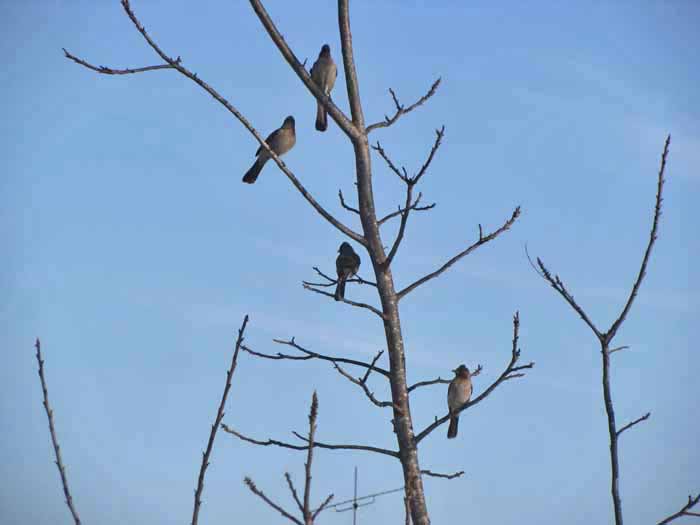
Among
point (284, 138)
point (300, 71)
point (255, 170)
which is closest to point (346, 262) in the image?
point (255, 170)

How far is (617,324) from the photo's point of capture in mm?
3096

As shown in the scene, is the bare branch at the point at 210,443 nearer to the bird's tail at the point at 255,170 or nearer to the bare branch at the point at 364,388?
the bare branch at the point at 364,388

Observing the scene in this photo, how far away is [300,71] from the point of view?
3941 mm

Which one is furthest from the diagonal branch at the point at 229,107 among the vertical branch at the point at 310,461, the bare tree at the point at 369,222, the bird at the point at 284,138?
the bird at the point at 284,138

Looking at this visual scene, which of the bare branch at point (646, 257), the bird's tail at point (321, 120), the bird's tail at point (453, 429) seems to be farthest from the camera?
the bird's tail at point (453, 429)

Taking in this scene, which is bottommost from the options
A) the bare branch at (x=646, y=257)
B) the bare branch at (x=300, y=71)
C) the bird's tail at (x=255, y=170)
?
the bare branch at (x=646, y=257)

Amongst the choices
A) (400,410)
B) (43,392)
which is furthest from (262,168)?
(43,392)

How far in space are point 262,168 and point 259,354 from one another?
195 inches

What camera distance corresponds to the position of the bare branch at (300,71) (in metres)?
3.86

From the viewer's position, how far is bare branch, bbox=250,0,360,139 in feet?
12.7

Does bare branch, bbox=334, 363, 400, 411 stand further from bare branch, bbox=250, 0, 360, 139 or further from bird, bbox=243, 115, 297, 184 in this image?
bird, bbox=243, 115, 297, 184

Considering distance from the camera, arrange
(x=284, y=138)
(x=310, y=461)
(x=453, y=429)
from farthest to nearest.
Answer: (x=284, y=138) < (x=453, y=429) < (x=310, y=461)

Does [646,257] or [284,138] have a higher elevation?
[284,138]

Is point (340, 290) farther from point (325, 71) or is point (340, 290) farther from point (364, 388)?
point (325, 71)
